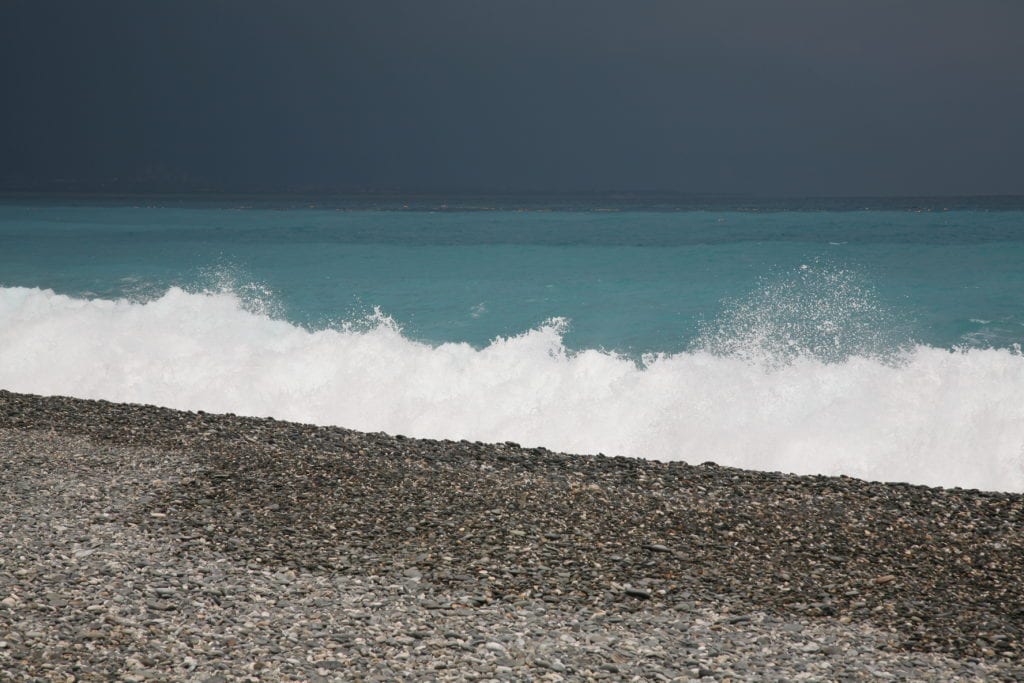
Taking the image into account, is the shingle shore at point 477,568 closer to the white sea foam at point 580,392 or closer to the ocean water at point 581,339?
the white sea foam at point 580,392

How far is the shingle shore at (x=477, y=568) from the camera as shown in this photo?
4.64m

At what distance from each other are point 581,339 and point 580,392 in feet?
18.1

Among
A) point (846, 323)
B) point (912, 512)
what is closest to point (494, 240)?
point (846, 323)

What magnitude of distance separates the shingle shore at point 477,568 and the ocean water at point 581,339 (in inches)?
151

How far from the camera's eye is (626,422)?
12.0 metres

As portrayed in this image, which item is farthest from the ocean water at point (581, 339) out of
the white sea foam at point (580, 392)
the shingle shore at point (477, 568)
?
the shingle shore at point (477, 568)

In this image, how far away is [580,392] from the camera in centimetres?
1344

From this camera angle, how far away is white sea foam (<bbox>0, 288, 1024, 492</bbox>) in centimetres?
1090

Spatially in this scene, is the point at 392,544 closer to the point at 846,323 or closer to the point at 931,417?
the point at 931,417

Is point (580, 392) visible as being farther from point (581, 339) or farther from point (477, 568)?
point (477, 568)

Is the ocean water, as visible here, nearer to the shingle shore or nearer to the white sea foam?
the white sea foam

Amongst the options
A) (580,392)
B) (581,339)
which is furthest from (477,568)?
(581,339)

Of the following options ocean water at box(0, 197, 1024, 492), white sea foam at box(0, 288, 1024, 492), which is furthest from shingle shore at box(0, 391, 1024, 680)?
ocean water at box(0, 197, 1024, 492)

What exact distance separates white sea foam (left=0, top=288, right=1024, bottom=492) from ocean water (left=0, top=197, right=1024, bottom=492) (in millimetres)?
44
